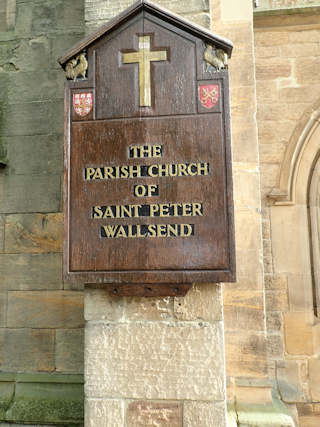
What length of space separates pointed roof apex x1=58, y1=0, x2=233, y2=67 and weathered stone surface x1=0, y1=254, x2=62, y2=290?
4.56 ft

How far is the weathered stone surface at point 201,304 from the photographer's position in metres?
1.79

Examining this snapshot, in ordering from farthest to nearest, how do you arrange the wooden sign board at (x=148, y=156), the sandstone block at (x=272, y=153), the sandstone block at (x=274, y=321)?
1. the sandstone block at (x=272, y=153)
2. the sandstone block at (x=274, y=321)
3. the wooden sign board at (x=148, y=156)

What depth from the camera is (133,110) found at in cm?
181

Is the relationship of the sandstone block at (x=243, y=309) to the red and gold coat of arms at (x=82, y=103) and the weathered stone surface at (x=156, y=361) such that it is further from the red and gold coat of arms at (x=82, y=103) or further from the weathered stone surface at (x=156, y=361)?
the red and gold coat of arms at (x=82, y=103)

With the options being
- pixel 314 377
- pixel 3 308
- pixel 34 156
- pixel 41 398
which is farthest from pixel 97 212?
pixel 314 377

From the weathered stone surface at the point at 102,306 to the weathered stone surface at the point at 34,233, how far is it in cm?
86

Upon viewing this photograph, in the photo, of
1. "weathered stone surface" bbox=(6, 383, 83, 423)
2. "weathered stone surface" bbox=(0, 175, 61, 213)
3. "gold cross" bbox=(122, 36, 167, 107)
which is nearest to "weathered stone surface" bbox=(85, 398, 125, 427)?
"weathered stone surface" bbox=(6, 383, 83, 423)

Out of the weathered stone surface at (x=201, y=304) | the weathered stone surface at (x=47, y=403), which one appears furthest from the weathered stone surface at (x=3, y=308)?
→ the weathered stone surface at (x=201, y=304)

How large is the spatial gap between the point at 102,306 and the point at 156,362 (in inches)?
15.2

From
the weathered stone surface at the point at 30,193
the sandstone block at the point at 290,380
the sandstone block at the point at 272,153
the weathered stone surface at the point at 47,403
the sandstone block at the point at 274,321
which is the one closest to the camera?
the weathered stone surface at the point at 47,403

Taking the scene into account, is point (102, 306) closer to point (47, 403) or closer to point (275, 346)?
point (47, 403)

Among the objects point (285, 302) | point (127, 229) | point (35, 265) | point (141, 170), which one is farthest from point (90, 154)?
point (285, 302)

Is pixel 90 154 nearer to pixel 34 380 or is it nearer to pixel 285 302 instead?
pixel 34 380

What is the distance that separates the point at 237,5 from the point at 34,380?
3.04m
